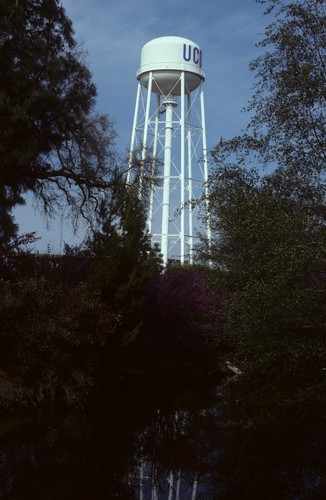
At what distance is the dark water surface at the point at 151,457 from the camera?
890 centimetres

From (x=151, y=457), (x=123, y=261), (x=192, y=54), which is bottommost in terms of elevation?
(x=151, y=457)

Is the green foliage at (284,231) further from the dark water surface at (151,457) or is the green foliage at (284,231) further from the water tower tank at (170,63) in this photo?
the water tower tank at (170,63)

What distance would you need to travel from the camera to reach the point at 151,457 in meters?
10.7

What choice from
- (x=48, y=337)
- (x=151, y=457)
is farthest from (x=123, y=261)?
(x=151, y=457)

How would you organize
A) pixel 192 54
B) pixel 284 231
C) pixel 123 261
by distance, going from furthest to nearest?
1. pixel 192 54
2. pixel 123 261
3. pixel 284 231

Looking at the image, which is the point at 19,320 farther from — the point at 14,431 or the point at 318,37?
the point at 318,37

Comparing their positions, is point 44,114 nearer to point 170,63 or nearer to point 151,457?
point 151,457

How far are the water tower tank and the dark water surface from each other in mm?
28687

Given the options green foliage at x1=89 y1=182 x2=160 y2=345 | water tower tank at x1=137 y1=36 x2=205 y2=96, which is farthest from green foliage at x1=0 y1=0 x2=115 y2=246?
water tower tank at x1=137 y1=36 x2=205 y2=96

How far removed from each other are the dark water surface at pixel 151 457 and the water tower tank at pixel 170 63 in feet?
94.1

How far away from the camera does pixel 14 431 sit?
12297 millimetres

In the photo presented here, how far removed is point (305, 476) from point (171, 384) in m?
9.93

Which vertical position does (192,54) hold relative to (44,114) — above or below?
above

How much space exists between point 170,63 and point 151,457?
32.5 meters
